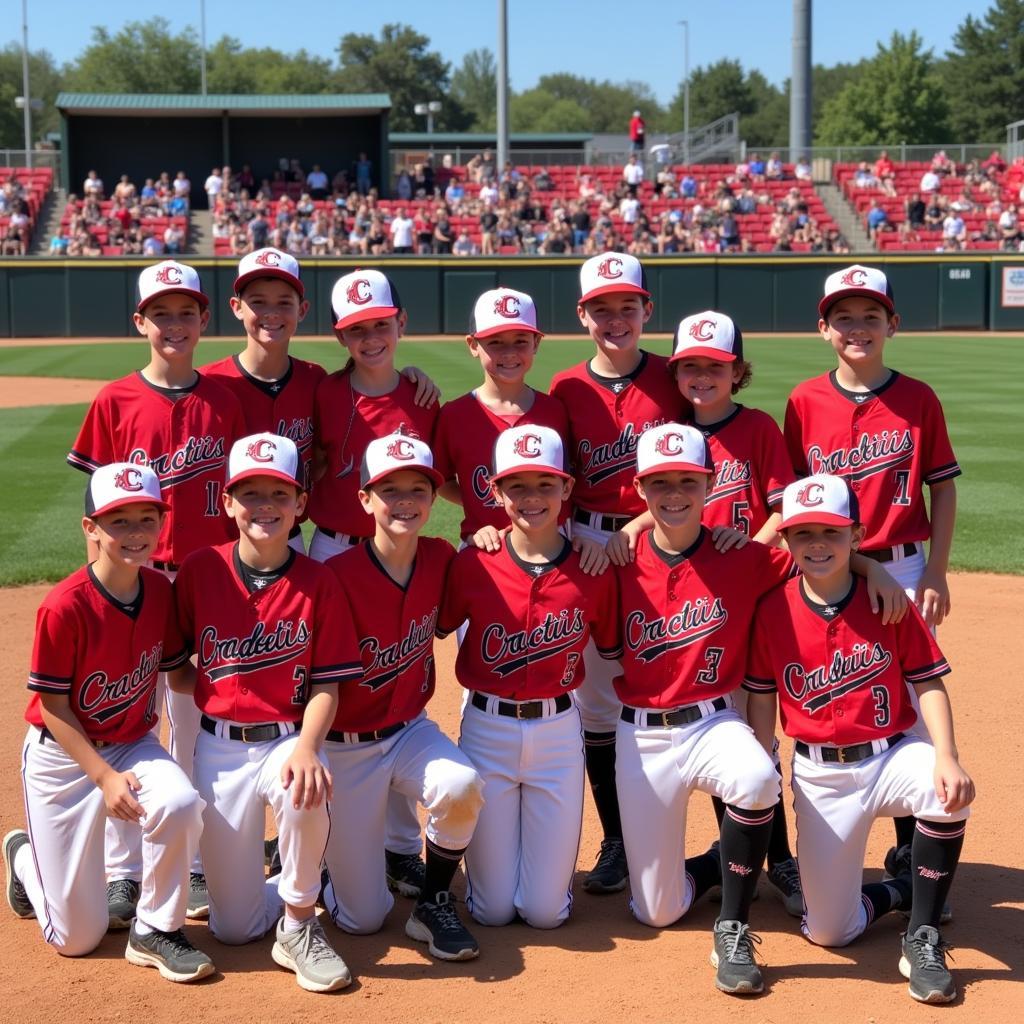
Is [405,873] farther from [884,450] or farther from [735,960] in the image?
[884,450]

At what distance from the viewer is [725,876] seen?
402 cm

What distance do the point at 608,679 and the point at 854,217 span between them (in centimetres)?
3359

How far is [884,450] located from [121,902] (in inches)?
121

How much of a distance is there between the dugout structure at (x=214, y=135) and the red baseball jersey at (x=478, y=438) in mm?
32761

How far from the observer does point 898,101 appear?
7406cm

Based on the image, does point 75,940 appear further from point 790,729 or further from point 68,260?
point 68,260

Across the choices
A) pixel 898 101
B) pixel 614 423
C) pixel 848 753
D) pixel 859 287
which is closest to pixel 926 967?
pixel 848 753

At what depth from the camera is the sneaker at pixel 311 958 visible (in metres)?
3.79

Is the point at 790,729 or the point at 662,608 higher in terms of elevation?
the point at 662,608

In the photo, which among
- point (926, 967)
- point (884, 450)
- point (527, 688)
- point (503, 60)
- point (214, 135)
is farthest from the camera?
point (214, 135)

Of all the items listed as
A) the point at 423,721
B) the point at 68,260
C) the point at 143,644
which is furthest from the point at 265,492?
the point at 68,260

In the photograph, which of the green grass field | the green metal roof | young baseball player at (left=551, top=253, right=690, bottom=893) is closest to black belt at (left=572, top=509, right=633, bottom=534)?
young baseball player at (left=551, top=253, right=690, bottom=893)

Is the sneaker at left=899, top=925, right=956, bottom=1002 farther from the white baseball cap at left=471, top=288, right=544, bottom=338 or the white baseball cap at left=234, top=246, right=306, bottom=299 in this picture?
the white baseball cap at left=234, top=246, right=306, bottom=299

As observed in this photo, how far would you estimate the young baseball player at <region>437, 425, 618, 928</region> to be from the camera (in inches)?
170
